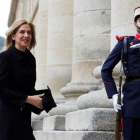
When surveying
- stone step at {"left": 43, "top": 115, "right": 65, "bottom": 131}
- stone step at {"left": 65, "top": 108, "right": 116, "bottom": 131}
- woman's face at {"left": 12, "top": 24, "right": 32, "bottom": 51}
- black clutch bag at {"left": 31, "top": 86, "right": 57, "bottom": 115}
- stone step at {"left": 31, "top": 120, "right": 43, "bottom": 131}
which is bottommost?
stone step at {"left": 31, "top": 120, "right": 43, "bottom": 131}

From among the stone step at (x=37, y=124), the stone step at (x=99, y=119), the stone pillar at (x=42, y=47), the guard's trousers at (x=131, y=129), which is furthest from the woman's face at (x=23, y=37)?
the stone pillar at (x=42, y=47)

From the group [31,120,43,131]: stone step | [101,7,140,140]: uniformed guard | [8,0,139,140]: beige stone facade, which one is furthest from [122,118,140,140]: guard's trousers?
[31,120,43,131]: stone step

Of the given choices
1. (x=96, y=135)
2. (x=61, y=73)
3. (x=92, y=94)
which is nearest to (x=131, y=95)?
(x=96, y=135)

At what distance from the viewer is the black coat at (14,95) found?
17.9ft

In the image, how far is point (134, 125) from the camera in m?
5.09

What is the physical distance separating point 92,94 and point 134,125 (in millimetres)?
3077

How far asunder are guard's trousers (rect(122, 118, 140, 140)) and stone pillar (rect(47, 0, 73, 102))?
8.22 meters

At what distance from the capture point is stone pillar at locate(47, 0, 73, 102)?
13.5 metres

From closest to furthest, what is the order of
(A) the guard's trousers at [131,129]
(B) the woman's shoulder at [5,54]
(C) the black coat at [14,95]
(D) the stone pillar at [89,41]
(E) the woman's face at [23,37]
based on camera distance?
(A) the guard's trousers at [131,129], (C) the black coat at [14,95], (B) the woman's shoulder at [5,54], (E) the woman's face at [23,37], (D) the stone pillar at [89,41]

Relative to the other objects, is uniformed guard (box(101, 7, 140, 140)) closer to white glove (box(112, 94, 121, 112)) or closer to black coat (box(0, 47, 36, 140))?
white glove (box(112, 94, 121, 112))

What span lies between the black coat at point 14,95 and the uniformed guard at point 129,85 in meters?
0.82

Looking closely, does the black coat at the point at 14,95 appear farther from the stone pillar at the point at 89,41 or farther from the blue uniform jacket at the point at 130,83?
the stone pillar at the point at 89,41

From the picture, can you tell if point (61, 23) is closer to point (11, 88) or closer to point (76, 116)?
point (76, 116)

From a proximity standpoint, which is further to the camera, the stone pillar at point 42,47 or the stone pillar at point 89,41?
the stone pillar at point 42,47
